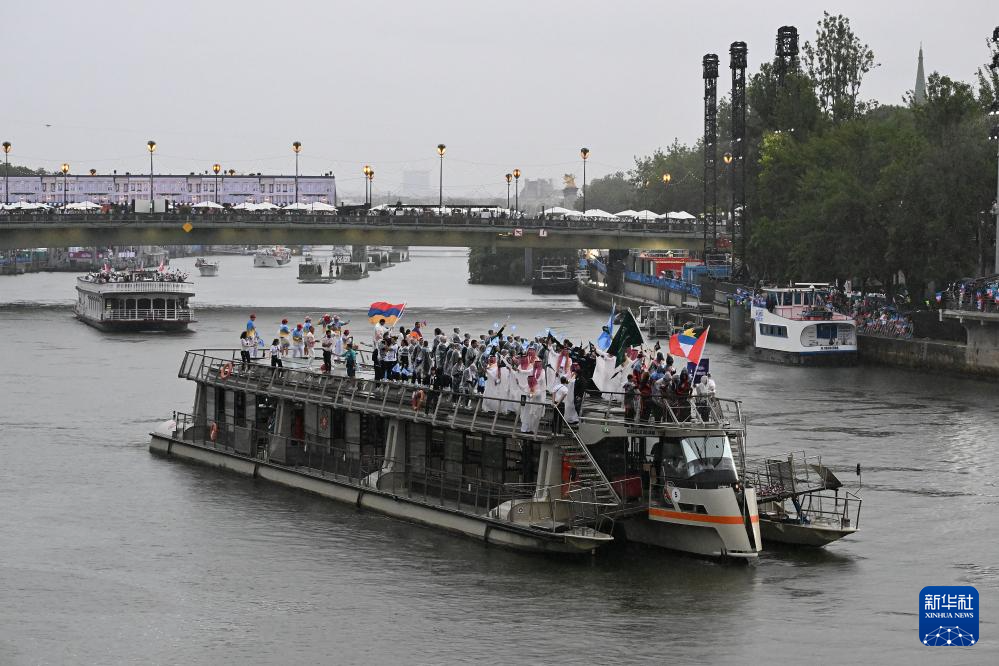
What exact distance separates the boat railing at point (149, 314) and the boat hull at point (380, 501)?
4536 centimetres

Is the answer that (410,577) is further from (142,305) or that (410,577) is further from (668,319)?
(142,305)

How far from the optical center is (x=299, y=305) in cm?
11781

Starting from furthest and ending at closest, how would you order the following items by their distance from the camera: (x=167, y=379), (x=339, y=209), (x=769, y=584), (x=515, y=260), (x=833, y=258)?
1. (x=515, y=260)
2. (x=339, y=209)
3. (x=833, y=258)
4. (x=167, y=379)
5. (x=769, y=584)

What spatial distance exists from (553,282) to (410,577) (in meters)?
115

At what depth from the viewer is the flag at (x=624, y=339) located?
118ft

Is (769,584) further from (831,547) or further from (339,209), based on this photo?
(339,209)

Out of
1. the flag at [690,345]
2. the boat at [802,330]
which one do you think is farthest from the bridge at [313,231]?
the flag at [690,345]

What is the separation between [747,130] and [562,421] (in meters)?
86.4

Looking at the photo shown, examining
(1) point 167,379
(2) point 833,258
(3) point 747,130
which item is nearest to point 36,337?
(1) point 167,379

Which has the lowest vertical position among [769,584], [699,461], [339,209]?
[769,584]

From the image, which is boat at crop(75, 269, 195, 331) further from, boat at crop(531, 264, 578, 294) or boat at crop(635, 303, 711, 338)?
boat at crop(531, 264, 578, 294)

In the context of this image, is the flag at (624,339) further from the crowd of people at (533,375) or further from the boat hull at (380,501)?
the boat hull at (380,501)

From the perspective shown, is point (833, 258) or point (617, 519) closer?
point (617, 519)

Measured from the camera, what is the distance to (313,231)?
113m
